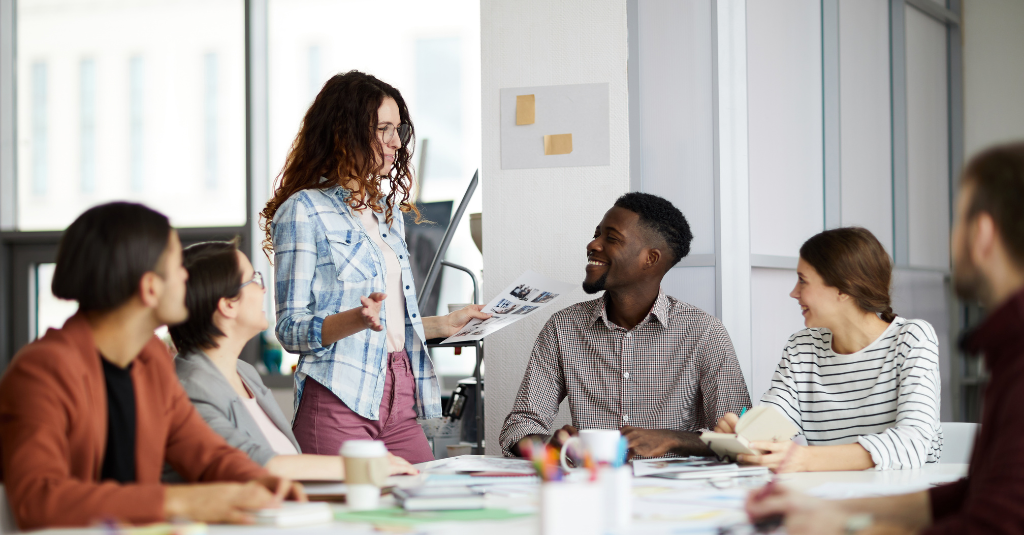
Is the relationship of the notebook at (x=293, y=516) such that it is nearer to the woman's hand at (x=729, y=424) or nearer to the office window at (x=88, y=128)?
the woman's hand at (x=729, y=424)

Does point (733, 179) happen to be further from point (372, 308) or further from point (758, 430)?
point (372, 308)

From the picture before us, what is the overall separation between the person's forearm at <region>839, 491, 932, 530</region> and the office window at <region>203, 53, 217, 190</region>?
4.61 m

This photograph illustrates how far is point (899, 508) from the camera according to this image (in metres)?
1.24

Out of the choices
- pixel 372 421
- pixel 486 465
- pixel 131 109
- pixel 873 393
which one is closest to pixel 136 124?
pixel 131 109

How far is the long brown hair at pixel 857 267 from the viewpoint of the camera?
209cm

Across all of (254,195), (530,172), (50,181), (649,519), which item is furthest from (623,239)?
(50,181)

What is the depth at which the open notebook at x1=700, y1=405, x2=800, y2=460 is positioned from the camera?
5.88 feet

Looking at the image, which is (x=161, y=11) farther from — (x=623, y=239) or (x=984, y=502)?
(x=984, y=502)

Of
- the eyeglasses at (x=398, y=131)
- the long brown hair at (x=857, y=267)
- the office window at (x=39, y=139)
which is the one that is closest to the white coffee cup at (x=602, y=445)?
the long brown hair at (x=857, y=267)

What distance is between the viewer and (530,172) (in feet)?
9.50

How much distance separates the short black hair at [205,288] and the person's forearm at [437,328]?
746mm

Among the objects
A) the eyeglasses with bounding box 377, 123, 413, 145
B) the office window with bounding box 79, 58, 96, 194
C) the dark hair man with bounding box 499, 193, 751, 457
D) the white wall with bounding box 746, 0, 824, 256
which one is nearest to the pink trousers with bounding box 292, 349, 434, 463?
the dark hair man with bounding box 499, 193, 751, 457

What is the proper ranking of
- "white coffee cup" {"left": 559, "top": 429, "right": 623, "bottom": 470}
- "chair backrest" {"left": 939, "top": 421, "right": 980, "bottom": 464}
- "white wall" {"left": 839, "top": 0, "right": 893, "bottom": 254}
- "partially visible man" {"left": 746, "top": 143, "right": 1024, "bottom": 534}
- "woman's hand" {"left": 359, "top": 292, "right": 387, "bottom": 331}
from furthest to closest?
"white wall" {"left": 839, "top": 0, "right": 893, "bottom": 254}, "chair backrest" {"left": 939, "top": 421, "right": 980, "bottom": 464}, "woman's hand" {"left": 359, "top": 292, "right": 387, "bottom": 331}, "white coffee cup" {"left": 559, "top": 429, "right": 623, "bottom": 470}, "partially visible man" {"left": 746, "top": 143, "right": 1024, "bottom": 534}

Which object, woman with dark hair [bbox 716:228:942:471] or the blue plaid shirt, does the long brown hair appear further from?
the blue plaid shirt
